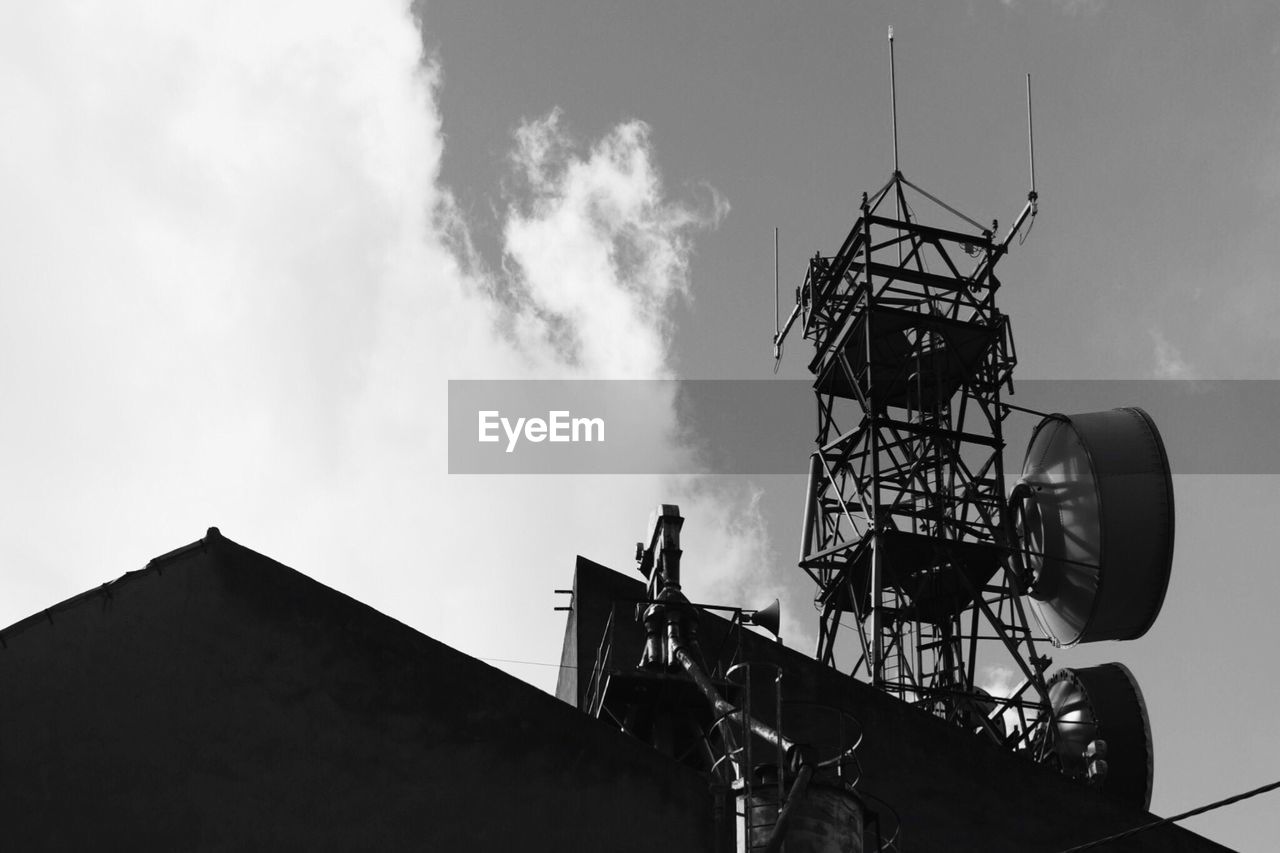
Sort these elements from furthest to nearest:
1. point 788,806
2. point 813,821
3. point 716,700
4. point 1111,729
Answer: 1. point 1111,729
2. point 716,700
3. point 813,821
4. point 788,806

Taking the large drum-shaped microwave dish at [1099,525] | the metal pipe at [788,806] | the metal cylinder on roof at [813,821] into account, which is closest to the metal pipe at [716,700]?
the metal cylinder on roof at [813,821]

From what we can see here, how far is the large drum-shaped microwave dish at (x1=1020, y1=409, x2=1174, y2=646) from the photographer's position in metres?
22.3

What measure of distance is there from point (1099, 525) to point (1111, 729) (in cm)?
302

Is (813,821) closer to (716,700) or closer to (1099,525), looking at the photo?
(716,700)

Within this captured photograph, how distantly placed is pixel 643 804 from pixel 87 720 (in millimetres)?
5327

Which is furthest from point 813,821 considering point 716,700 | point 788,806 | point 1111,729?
point 1111,729

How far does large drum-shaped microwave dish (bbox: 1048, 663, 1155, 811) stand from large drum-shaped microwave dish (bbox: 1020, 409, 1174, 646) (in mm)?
922

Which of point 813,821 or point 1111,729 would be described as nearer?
point 813,821

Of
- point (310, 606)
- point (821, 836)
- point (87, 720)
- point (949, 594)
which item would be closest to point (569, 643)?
point (949, 594)

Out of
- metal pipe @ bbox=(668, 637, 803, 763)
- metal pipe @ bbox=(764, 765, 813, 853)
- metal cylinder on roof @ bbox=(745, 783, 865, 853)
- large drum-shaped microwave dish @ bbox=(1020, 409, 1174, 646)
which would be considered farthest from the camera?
large drum-shaped microwave dish @ bbox=(1020, 409, 1174, 646)

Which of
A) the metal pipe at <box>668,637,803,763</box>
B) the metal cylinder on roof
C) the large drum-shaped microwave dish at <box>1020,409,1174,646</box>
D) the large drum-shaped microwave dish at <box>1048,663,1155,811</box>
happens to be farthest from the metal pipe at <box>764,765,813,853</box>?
the large drum-shaped microwave dish at <box>1020,409,1174,646</box>

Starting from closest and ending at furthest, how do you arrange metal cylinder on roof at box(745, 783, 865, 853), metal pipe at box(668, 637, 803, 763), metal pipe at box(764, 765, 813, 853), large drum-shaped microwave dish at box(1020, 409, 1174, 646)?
metal pipe at box(764, 765, 813, 853)
metal cylinder on roof at box(745, 783, 865, 853)
metal pipe at box(668, 637, 803, 763)
large drum-shaped microwave dish at box(1020, 409, 1174, 646)

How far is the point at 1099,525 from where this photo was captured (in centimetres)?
2275

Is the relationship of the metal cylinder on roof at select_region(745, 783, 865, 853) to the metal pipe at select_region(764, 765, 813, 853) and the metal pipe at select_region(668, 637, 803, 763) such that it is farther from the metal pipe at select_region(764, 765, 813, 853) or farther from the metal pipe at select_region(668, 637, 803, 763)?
the metal pipe at select_region(668, 637, 803, 763)
